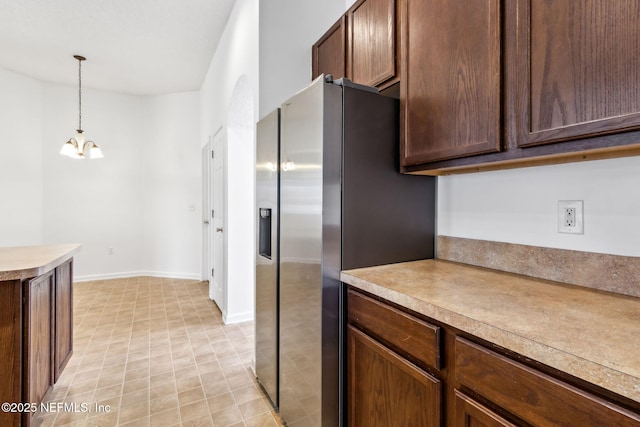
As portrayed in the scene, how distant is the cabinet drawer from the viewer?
0.97m

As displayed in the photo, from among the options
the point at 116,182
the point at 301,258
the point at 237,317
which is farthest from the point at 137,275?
the point at 301,258

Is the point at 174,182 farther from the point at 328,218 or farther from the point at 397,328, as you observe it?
the point at 397,328

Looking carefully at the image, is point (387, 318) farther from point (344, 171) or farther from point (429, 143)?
point (429, 143)

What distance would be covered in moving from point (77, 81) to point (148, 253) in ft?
8.79

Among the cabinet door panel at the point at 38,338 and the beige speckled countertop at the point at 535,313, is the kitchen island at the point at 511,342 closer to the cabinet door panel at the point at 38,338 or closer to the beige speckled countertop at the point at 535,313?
the beige speckled countertop at the point at 535,313

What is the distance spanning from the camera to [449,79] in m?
1.27

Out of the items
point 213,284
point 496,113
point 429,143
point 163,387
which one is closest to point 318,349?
point 429,143

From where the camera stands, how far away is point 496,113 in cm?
112

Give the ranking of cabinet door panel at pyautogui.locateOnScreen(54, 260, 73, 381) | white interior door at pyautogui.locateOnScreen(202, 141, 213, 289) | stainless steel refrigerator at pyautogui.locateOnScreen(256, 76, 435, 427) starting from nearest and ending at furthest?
1. stainless steel refrigerator at pyautogui.locateOnScreen(256, 76, 435, 427)
2. cabinet door panel at pyautogui.locateOnScreen(54, 260, 73, 381)
3. white interior door at pyautogui.locateOnScreen(202, 141, 213, 289)

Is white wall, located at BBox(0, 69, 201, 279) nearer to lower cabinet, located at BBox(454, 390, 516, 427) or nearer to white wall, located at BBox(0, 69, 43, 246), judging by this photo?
white wall, located at BBox(0, 69, 43, 246)

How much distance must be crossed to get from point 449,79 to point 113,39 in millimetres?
3671

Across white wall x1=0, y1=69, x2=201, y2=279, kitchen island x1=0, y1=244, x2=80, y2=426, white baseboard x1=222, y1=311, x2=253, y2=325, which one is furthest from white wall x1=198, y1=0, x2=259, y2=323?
white wall x1=0, y1=69, x2=201, y2=279

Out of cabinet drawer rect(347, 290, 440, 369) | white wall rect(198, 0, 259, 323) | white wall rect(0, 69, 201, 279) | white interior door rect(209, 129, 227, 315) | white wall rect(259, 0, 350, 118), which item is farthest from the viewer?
white wall rect(0, 69, 201, 279)

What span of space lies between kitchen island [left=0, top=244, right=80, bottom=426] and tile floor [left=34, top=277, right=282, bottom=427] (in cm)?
27
